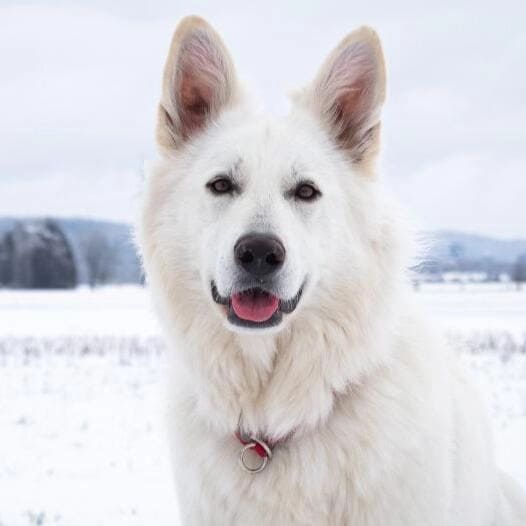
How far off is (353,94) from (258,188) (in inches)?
30.4

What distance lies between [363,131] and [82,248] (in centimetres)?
6670

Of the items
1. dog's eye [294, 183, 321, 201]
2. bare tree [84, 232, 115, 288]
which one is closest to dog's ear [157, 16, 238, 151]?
dog's eye [294, 183, 321, 201]

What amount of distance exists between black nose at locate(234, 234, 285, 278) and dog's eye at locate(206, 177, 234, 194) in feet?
1.52

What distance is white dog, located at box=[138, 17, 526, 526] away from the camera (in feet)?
9.55

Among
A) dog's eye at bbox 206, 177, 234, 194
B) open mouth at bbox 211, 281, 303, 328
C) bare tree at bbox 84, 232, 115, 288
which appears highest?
dog's eye at bbox 206, 177, 234, 194

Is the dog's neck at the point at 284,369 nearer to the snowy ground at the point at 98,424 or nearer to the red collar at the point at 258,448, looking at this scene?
the red collar at the point at 258,448

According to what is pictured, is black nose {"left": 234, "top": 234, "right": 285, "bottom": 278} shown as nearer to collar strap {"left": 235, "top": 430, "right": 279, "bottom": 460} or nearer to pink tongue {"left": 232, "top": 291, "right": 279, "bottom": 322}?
pink tongue {"left": 232, "top": 291, "right": 279, "bottom": 322}

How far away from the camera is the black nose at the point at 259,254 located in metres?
2.81

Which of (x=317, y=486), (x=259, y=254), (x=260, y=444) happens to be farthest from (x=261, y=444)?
(x=259, y=254)

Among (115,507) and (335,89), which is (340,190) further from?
(115,507)

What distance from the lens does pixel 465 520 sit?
315 centimetres

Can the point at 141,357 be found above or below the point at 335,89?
below

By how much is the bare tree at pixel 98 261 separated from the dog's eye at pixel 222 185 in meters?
59.7

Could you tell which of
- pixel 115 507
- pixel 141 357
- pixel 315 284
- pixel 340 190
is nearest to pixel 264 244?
pixel 315 284
